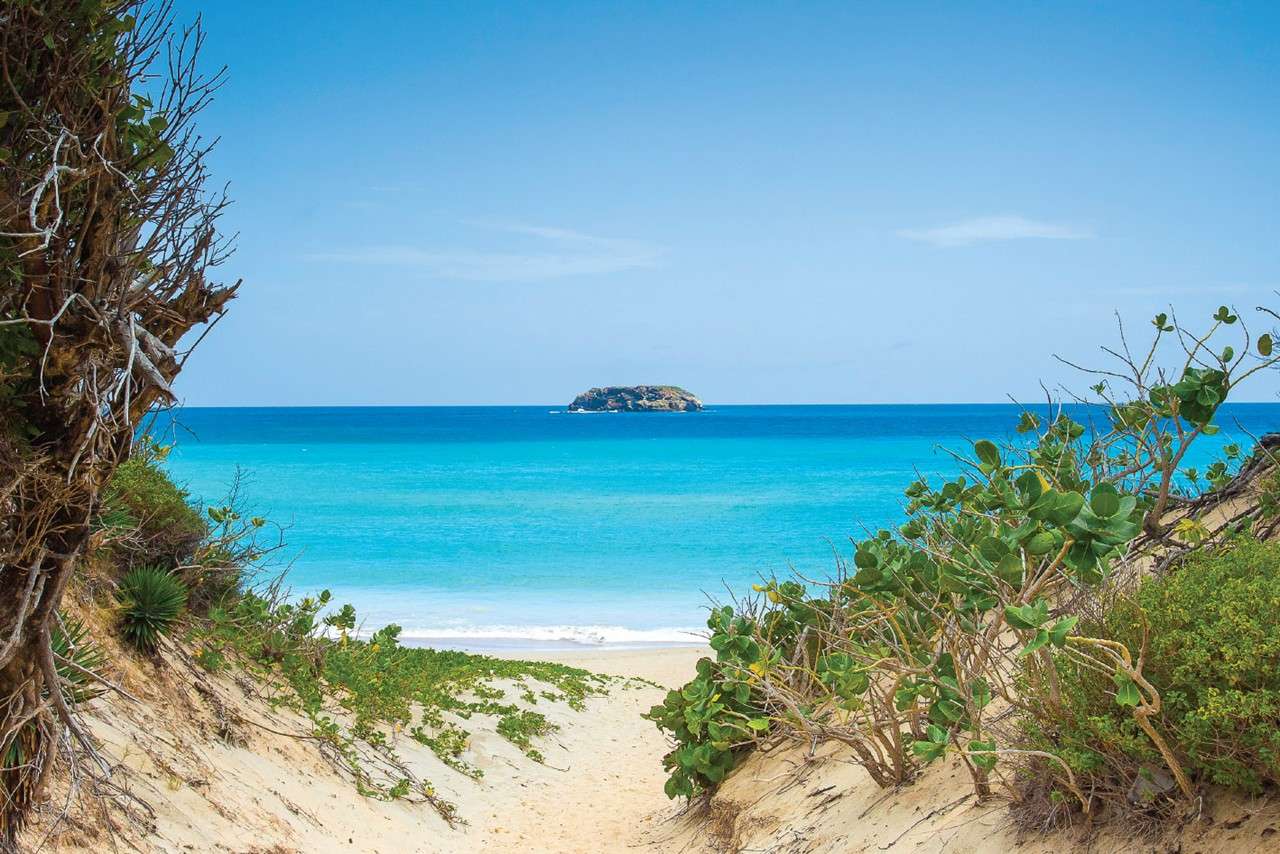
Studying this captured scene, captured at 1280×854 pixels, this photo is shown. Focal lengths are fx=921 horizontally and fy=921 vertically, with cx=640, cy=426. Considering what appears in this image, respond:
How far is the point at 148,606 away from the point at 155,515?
1214 millimetres

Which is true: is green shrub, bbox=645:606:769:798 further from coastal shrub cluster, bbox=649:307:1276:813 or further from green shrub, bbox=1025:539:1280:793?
green shrub, bbox=1025:539:1280:793

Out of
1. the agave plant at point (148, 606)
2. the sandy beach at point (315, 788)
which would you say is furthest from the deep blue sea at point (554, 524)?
the sandy beach at point (315, 788)

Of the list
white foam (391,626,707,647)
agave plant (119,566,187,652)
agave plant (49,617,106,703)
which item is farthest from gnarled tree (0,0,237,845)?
white foam (391,626,707,647)

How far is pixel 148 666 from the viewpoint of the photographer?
23.0 feet

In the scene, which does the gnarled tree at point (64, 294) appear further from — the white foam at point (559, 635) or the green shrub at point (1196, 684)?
the white foam at point (559, 635)

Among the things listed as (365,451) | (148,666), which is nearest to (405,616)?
(148,666)

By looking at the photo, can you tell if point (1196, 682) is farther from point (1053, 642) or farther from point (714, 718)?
point (714, 718)

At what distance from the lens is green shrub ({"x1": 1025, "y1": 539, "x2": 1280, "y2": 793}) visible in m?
3.20

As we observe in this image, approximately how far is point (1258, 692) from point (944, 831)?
1830mm

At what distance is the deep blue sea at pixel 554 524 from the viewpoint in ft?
76.0

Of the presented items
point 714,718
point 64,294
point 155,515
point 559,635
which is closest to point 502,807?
point 714,718

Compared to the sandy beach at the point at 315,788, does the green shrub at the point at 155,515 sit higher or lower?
higher

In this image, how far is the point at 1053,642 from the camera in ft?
10.8

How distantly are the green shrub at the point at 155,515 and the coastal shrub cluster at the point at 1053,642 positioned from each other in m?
4.91
